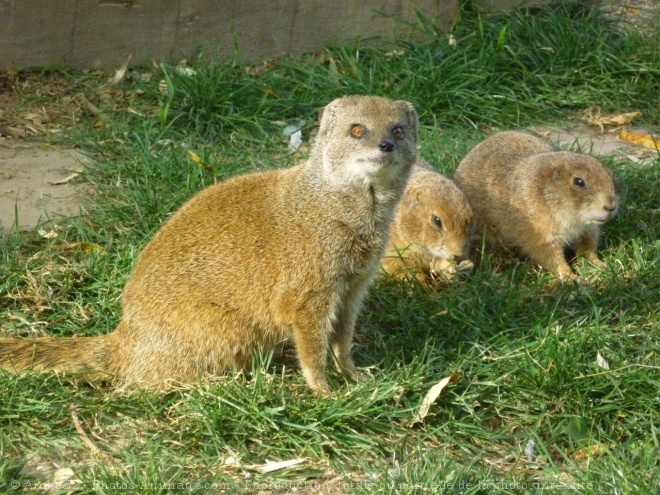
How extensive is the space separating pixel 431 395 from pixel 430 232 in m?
1.78

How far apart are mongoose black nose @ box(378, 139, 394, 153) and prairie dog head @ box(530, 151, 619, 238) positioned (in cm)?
210

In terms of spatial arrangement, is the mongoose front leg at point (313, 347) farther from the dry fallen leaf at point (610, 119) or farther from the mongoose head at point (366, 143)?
the dry fallen leaf at point (610, 119)

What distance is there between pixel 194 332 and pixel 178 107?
120 inches

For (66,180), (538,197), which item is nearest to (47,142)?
(66,180)

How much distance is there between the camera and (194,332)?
4871 mm

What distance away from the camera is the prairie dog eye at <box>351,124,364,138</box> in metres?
4.99

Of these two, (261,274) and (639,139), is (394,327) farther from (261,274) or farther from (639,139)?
(639,139)

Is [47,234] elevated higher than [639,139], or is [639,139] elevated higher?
[639,139]

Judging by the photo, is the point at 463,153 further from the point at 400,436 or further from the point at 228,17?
the point at 400,436

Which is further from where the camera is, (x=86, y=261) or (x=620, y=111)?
(x=620, y=111)

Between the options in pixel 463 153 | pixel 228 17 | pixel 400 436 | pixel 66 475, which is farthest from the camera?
pixel 228 17

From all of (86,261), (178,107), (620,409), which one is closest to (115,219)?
(86,261)

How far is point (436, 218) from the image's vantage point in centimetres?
637

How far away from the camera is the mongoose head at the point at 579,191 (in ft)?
21.1
